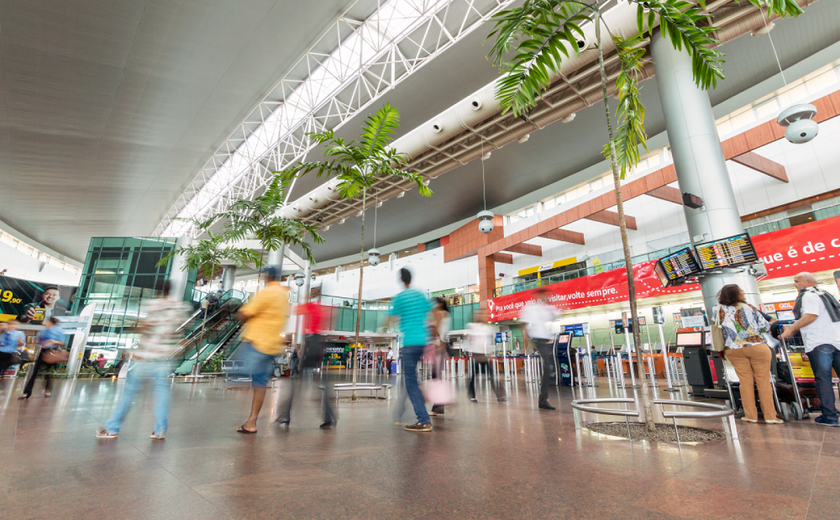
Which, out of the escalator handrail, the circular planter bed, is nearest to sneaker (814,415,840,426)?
the circular planter bed

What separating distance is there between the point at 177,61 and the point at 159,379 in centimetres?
1064

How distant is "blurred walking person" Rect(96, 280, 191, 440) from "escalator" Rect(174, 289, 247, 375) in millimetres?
8607

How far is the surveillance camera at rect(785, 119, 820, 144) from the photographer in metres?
6.45

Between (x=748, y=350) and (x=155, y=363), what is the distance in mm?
5634

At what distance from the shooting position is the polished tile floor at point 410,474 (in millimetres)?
1464

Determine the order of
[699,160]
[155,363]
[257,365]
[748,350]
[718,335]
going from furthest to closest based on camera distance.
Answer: [699,160]
[718,335]
[748,350]
[257,365]
[155,363]

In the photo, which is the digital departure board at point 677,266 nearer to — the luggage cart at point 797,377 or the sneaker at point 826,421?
the luggage cart at point 797,377

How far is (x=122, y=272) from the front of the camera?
2053 cm

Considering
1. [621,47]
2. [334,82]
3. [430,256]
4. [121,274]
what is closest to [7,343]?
[621,47]

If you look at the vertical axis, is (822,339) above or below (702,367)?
above

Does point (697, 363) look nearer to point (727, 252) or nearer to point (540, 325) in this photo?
point (727, 252)

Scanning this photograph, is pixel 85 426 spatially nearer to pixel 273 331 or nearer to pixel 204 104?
pixel 273 331

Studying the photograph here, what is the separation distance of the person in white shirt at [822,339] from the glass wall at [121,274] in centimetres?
2383

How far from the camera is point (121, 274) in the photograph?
20.5 metres
